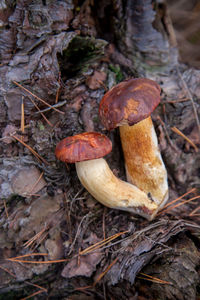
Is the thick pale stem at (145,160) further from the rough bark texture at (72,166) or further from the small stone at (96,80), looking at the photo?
the small stone at (96,80)

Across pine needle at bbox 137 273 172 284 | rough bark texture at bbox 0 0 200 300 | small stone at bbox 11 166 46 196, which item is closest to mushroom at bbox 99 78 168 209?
rough bark texture at bbox 0 0 200 300

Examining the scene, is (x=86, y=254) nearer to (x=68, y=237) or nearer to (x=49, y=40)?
(x=68, y=237)

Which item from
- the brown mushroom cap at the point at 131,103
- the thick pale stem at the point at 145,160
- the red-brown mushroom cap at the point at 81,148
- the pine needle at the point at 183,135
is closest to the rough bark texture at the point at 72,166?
→ the pine needle at the point at 183,135

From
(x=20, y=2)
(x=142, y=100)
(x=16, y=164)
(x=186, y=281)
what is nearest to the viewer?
(x=186, y=281)

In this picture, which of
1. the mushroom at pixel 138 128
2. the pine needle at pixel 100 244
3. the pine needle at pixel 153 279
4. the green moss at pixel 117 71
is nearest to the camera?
the pine needle at pixel 153 279

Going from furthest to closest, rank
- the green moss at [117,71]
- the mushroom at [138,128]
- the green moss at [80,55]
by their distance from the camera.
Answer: the green moss at [117,71] → the green moss at [80,55] → the mushroom at [138,128]

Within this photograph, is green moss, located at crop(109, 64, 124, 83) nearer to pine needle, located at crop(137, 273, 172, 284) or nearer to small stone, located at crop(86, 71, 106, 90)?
small stone, located at crop(86, 71, 106, 90)

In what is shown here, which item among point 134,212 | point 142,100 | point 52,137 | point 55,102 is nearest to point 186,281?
point 134,212
